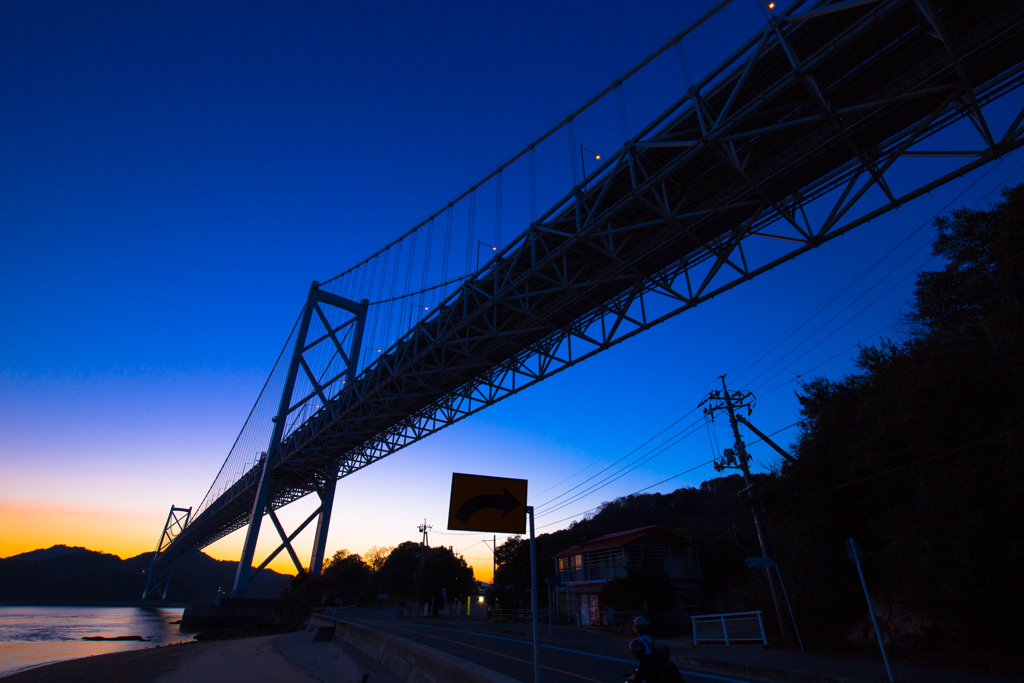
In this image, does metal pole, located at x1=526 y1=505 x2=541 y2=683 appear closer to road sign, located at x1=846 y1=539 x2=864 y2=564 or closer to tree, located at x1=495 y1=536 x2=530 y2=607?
road sign, located at x1=846 y1=539 x2=864 y2=564

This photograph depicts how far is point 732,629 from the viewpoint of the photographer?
14.7m

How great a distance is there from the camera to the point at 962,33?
7910mm

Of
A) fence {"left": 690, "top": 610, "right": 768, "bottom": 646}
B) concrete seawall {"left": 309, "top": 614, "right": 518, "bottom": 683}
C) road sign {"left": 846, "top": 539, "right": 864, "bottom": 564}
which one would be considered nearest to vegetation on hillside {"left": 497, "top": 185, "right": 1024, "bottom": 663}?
fence {"left": 690, "top": 610, "right": 768, "bottom": 646}

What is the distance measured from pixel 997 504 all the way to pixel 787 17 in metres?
9.60

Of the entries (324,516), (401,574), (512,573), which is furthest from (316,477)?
(401,574)

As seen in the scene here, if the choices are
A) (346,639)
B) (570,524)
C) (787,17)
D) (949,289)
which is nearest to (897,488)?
(949,289)

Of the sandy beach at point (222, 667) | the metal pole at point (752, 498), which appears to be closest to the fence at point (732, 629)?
the metal pole at point (752, 498)

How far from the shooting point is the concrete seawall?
243 inches

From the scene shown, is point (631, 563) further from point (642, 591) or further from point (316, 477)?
point (316, 477)

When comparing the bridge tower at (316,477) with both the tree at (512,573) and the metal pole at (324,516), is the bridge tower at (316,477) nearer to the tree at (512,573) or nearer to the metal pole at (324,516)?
the metal pole at (324,516)

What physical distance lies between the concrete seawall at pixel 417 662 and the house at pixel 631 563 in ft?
42.1

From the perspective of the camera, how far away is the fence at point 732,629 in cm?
1420

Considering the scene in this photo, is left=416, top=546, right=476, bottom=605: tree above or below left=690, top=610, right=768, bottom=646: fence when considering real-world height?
above

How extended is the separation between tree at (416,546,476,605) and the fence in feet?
105
